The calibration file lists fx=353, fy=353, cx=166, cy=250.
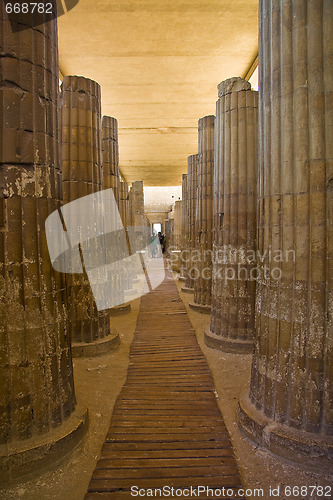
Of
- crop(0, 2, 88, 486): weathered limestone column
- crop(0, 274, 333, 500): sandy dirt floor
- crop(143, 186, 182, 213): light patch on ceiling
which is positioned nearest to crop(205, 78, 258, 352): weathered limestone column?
crop(0, 274, 333, 500): sandy dirt floor

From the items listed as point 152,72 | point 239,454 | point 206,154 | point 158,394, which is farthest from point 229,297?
point 152,72

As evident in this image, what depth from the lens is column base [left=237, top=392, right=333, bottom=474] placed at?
301cm

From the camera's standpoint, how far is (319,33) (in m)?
3.03

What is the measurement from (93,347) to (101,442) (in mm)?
2443

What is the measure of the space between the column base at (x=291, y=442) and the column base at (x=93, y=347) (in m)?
3.10

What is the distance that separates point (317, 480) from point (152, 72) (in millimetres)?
8729

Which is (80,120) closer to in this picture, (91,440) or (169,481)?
(91,440)

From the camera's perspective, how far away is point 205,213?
9.05 metres

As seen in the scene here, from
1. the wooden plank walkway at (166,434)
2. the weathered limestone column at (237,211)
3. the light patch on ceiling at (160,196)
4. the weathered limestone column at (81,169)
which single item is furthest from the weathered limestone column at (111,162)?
the light patch on ceiling at (160,196)

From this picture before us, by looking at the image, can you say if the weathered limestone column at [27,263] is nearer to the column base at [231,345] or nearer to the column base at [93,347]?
the column base at [93,347]

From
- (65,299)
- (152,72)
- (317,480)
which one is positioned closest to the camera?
(317,480)

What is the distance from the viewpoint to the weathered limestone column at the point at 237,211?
5988mm

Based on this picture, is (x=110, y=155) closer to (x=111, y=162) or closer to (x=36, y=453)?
(x=111, y=162)

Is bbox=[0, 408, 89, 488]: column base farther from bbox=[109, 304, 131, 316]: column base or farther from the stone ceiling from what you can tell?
the stone ceiling
